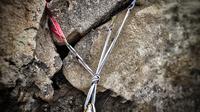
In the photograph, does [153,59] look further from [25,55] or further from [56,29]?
[25,55]

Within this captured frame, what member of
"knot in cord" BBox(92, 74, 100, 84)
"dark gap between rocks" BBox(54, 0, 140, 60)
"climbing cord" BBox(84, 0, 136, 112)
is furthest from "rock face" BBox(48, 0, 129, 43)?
"knot in cord" BBox(92, 74, 100, 84)

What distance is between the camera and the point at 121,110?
103 inches

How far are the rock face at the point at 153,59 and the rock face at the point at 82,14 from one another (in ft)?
0.29

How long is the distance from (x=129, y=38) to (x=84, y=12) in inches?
18.4

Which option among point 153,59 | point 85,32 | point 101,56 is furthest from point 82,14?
point 153,59

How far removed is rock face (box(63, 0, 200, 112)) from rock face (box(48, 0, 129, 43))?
0.29 ft

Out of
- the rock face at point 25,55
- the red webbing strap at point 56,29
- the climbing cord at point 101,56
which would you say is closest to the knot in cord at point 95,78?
the climbing cord at point 101,56

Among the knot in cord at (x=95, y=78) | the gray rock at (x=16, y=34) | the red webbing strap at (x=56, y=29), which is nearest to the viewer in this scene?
the gray rock at (x=16, y=34)

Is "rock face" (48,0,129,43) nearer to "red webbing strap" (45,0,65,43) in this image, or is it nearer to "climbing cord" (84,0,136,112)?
"red webbing strap" (45,0,65,43)

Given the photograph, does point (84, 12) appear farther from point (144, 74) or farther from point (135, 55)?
point (144, 74)

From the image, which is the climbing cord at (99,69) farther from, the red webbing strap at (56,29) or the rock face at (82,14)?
the red webbing strap at (56,29)

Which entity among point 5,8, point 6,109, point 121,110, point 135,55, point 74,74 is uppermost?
point 5,8

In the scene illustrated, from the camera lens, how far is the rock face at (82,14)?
2750 mm

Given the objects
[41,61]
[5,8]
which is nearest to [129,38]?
[41,61]
